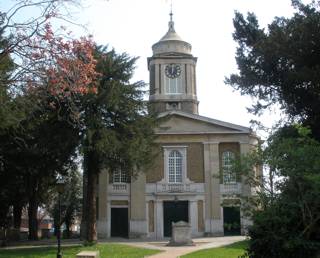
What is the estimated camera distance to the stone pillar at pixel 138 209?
49906mm

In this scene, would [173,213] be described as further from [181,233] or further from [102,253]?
[102,253]

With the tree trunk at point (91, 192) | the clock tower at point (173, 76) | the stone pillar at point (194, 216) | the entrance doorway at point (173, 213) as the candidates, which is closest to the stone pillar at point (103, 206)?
the entrance doorway at point (173, 213)

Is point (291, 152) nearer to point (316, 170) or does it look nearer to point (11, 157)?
point (316, 170)

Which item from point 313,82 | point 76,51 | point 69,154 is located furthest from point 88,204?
point 76,51

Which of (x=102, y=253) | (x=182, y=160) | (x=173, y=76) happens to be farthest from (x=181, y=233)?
(x=173, y=76)

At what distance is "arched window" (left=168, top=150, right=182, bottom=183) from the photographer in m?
51.7

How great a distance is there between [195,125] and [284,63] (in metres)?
26.0

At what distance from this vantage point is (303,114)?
26875 mm

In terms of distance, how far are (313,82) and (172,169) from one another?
1139 inches

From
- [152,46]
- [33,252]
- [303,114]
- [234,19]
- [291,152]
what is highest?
[152,46]

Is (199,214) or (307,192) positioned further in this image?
(199,214)

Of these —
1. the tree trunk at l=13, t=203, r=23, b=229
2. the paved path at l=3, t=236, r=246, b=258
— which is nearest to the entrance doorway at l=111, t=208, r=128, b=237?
the paved path at l=3, t=236, r=246, b=258

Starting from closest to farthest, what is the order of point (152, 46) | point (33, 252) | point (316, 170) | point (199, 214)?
1. point (316, 170)
2. point (33, 252)
3. point (199, 214)
4. point (152, 46)

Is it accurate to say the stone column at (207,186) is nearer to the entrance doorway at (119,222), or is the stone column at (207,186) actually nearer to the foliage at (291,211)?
the entrance doorway at (119,222)
